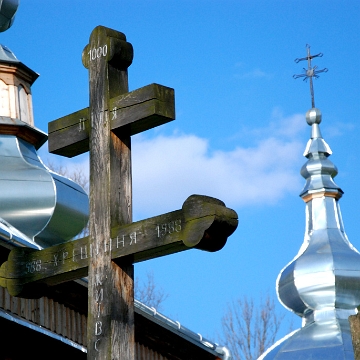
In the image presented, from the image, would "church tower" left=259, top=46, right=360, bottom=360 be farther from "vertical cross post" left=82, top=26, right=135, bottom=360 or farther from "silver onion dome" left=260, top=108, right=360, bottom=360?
"vertical cross post" left=82, top=26, right=135, bottom=360

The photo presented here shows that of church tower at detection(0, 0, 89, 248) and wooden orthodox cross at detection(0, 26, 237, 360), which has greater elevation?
church tower at detection(0, 0, 89, 248)

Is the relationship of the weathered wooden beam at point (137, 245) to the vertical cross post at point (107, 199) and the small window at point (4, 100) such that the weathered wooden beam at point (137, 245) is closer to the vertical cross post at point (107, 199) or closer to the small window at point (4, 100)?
the vertical cross post at point (107, 199)

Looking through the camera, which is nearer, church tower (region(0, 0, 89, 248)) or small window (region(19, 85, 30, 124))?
church tower (region(0, 0, 89, 248))

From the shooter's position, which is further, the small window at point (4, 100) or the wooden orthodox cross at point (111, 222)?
the small window at point (4, 100)

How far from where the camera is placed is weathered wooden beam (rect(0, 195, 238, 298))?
570cm

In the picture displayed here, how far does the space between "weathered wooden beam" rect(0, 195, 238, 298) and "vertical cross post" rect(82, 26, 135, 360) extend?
0.08 meters

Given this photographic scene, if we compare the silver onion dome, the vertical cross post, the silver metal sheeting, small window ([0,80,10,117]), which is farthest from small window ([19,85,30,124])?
the silver onion dome

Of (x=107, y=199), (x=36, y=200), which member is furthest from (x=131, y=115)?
(x=36, y=200)

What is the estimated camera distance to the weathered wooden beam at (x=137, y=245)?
570 centimetres

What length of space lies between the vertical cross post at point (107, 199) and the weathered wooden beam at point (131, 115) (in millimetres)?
60

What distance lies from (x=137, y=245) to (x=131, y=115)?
2.41ft

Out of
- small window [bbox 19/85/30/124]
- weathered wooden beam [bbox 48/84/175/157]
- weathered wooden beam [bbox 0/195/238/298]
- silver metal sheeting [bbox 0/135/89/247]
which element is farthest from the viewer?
small window [bbox 19/85/30/124]

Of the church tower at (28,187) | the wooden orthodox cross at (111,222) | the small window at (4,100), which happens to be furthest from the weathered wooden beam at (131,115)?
the small window at (4,100)

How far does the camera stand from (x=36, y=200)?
1281cm
